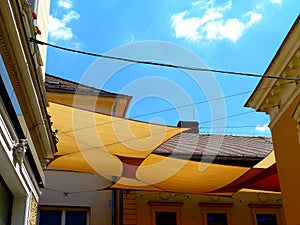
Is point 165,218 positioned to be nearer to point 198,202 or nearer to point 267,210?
point 198,202

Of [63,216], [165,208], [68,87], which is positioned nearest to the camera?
[63,216]

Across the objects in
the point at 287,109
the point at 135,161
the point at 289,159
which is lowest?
the point at 289,159

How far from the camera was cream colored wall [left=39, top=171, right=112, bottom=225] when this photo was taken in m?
12.5

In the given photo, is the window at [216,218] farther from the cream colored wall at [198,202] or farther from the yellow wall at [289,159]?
the yellow wall at [289,159]

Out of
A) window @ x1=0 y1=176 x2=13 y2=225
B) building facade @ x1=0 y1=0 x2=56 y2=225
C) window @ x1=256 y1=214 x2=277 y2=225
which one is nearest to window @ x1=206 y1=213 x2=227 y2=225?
window @ x1=256 y1=214 x2=277 y2=225

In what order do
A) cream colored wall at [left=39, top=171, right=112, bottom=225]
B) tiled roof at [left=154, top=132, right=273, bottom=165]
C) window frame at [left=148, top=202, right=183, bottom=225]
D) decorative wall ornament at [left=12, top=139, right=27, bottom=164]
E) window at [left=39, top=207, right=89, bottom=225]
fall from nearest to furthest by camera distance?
decorative wall ornament at [left=12, top=139, right=27, bottom=164] < tiled roof at [left=154, top=132, right=273, bottom=165] < window at [left=39, top=207, right=89, bottom=225] < cream colored wall at [left=39, top=171, right=112, bottom=225] < window frame at [left=148, top=202, right=183, bottom=225]

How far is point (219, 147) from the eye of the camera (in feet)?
49.2

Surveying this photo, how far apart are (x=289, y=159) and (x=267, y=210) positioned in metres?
5.78

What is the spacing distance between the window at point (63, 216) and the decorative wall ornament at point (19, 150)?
7.93m

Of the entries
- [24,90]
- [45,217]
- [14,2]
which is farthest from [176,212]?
[14,2]

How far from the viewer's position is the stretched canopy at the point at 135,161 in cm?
817

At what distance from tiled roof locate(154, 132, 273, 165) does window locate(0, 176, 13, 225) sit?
18.9ft

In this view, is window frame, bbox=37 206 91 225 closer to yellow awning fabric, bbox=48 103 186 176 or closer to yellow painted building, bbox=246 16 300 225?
yellow awning fabric, bbox=48 103 186 176

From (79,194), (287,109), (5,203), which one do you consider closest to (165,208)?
(79,194)
